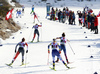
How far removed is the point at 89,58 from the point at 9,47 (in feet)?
19.8

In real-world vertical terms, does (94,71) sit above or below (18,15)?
below

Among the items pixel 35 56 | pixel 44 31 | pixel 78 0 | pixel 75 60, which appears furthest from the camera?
pixel 78 0

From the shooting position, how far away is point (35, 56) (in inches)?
515

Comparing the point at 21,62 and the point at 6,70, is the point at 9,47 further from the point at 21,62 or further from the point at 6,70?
the point at 6,70

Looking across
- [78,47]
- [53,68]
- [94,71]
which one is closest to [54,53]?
[53,68]

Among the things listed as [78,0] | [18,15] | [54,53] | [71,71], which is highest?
[78,0]

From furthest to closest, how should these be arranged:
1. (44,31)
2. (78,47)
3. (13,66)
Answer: (44,31) → (78,47) → (13,66)

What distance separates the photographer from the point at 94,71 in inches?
399

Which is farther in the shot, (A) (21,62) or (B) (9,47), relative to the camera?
(B) (9,47)

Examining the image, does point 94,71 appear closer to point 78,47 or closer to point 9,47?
point 78,47

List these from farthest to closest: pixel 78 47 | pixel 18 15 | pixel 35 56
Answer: pixel 18 15
pixel 78 47
pixel 35 56

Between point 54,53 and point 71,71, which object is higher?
point 54,53

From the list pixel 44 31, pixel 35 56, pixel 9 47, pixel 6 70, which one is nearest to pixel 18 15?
pixel 44 31

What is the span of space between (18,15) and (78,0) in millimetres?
21592
